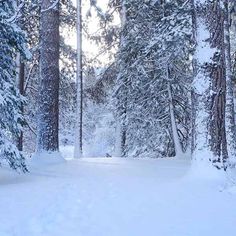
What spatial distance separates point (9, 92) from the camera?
783 cm

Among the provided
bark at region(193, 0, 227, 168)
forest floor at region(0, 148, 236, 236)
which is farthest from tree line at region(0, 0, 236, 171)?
forest floor at region(0, 148, 236, 236)

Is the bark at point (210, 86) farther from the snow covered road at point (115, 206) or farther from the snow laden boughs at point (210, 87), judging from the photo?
the snow covered road at point (115, 206)

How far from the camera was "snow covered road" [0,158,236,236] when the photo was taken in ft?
14.7

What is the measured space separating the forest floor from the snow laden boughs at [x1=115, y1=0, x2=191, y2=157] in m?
7.42

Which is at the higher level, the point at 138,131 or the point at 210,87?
the point at 210,87

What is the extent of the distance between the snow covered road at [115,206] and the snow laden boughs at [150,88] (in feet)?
24.8

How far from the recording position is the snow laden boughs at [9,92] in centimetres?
765

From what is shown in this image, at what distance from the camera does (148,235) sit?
432cm

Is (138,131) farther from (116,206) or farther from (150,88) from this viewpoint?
(116,206)

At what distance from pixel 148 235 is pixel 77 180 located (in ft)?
12.2

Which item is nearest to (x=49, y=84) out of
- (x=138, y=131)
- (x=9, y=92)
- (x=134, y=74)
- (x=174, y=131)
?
(x=9, y=92)

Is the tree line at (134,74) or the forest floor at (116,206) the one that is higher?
the tree line at (134,74)

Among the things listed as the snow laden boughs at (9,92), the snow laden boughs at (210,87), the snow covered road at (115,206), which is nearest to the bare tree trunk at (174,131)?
the snow covered road at (115,206)

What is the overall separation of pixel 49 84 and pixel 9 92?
3482 mm
